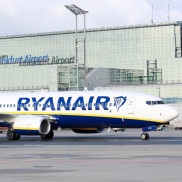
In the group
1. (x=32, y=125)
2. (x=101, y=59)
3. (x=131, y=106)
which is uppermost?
(x=101, y=59)

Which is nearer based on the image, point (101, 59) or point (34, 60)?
point (101, 59)

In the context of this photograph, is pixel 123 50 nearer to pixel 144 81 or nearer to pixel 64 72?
pixel 144 81

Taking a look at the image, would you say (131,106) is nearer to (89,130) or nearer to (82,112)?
(82,112)

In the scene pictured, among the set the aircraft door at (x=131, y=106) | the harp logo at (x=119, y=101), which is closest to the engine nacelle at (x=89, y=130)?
the harp logo at (x=119, y=101)

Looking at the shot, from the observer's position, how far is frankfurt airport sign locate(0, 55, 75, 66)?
151 m

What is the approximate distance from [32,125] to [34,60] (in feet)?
344

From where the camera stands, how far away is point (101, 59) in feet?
478

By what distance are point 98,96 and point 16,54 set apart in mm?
107061
